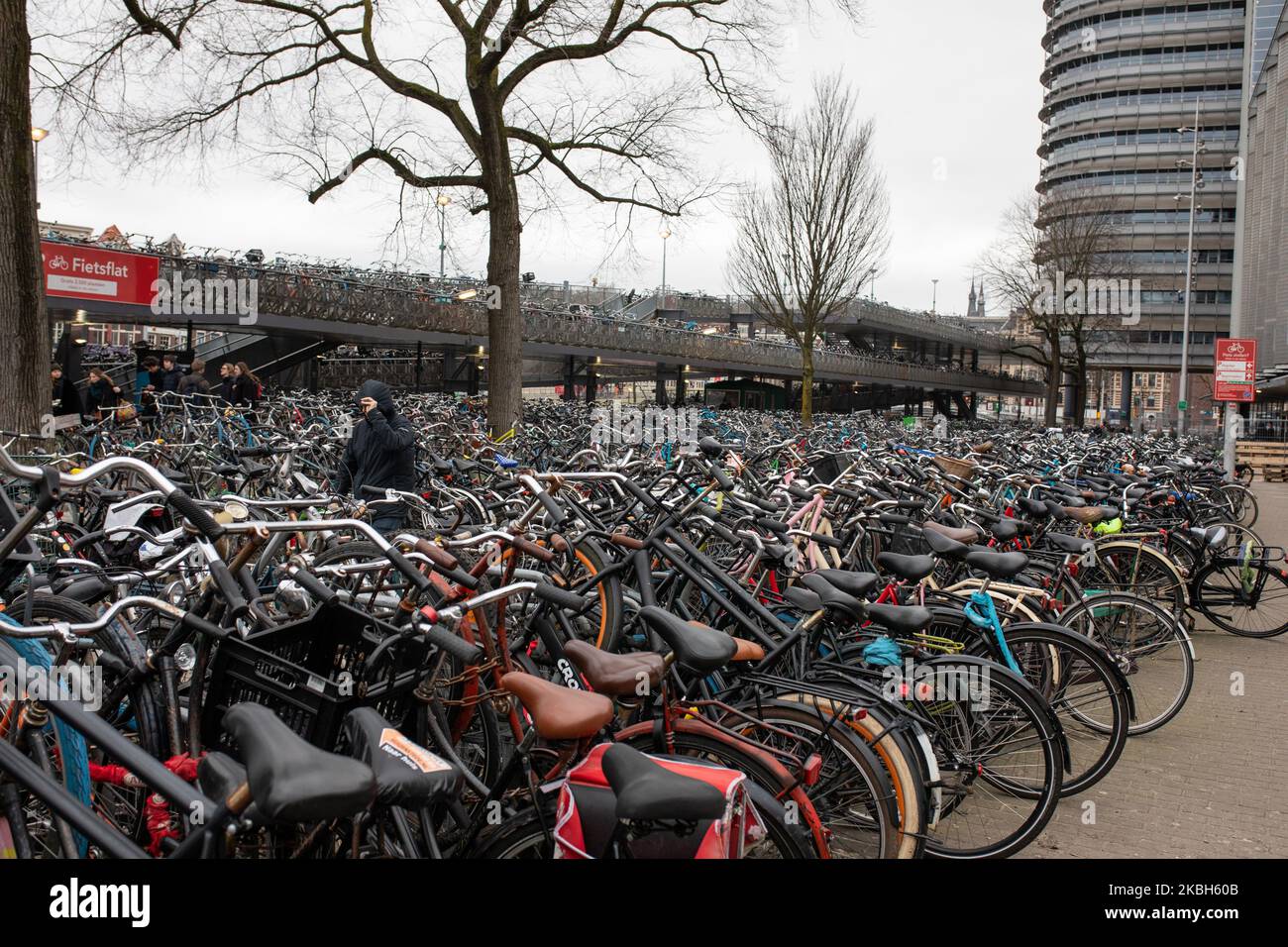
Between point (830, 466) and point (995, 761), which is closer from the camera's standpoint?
point (995, 761)

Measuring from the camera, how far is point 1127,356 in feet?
183

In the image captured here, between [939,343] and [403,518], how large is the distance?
2581 inches

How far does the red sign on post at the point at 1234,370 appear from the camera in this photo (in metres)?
16.0

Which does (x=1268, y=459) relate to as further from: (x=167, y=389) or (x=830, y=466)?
(x=167, y=389)

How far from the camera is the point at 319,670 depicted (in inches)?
87.2

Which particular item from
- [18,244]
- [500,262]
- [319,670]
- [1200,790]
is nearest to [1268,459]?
[500,262]
